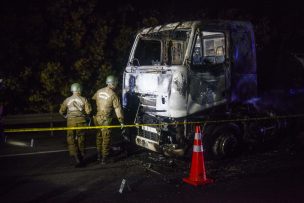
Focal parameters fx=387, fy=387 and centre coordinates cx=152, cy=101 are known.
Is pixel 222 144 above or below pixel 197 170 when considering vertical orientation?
above

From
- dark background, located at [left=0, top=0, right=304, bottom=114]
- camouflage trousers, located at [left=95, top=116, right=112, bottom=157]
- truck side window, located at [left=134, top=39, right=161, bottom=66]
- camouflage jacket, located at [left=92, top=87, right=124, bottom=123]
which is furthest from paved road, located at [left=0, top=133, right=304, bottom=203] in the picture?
dark background, located at [left=0, top=0, right=304, bottom=114]

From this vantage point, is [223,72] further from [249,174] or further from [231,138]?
[249,174]

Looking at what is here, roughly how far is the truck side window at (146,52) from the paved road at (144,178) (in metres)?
2.17

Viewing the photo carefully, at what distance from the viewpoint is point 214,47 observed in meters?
8.27

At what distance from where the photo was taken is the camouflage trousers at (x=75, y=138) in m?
7.82

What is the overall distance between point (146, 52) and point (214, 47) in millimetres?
1770

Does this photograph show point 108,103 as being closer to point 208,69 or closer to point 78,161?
point 78,161

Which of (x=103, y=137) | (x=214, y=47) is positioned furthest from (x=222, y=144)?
(x=103, y=137)

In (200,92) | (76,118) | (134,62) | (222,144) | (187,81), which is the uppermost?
(134,62)

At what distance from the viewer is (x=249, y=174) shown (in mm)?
7109

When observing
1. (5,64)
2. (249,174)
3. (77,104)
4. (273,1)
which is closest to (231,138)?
(249,174)

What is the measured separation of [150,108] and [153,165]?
1181 millimetres

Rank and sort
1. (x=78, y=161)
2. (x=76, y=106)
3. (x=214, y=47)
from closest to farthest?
(x=78, y=161)
(x=76, y=106)
(x=214, y=47)

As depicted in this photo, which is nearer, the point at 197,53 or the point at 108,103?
the point at 197,53
